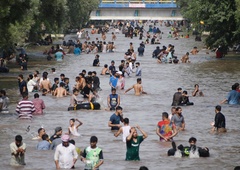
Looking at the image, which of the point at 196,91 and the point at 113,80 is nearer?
the point at 196,91

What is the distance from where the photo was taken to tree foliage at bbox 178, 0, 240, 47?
6256cm

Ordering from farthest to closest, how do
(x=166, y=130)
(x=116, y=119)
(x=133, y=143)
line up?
(x=116, y=119), (x=166, y=130), (x=133, y=143)

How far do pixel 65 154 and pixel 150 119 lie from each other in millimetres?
13331

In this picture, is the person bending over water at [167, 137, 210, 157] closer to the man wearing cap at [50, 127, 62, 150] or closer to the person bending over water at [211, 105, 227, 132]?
the man wearing cap at [50, 127, 62, 150]

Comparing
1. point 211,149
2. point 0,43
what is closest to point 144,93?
point 0,43

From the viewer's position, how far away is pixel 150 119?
31.9 metres

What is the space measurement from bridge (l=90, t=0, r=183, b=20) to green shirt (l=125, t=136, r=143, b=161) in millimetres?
148584

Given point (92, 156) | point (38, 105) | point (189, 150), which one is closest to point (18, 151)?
point (92, 156)

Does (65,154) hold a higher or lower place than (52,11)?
lower

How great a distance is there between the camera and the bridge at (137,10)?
171 meters

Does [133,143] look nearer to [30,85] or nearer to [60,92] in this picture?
[60,92]

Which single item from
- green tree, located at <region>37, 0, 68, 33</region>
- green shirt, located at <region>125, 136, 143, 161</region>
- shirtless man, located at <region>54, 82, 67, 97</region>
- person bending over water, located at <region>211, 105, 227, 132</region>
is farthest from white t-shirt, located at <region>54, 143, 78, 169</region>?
green tree, located at <region>37, 0, 68, 33</region>

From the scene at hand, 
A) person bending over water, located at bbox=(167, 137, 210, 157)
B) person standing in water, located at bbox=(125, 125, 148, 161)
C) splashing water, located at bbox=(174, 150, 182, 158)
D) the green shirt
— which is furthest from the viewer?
splashing water, located at bbox=(174, 150, 182, 158)

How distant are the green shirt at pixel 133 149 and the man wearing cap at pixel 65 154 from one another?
2450 millimetres
